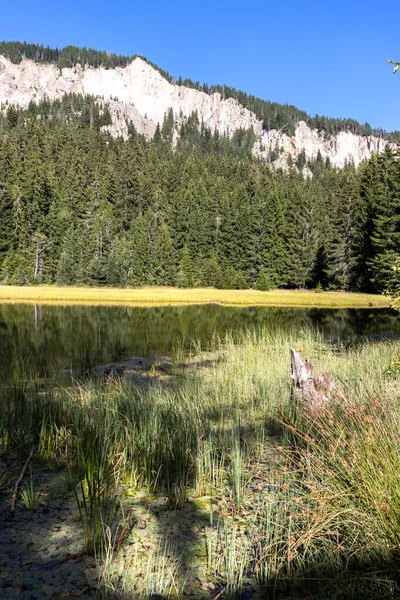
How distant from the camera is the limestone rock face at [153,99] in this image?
150625mm

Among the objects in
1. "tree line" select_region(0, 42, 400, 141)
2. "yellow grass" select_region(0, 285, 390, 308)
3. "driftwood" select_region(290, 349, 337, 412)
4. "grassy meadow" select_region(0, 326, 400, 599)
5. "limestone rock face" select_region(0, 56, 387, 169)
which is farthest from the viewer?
"tree line" select_region(0, 42, 400, 141)

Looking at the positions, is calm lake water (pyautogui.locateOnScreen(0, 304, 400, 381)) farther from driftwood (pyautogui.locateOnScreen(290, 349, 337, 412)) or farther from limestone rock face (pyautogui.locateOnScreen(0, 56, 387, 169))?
limestone rock face (pyautogui.locateOnScreen(0, 56, 387, 169))

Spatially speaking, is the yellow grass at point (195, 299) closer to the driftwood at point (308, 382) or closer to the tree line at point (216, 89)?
the driftwood at point (308, 382)

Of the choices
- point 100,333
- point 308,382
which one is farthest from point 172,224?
point 308,382

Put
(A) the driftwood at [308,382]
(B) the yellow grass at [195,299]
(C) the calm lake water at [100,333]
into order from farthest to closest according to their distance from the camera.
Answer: (B) the yellow grass at [195,299] < (C) the calm lake water at [100,333] < (A) the driftwood at [308,382]

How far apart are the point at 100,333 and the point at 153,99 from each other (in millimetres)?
166407

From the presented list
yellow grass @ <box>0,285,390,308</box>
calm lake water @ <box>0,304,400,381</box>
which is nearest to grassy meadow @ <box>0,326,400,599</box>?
calm lake water @ <box>0,304,400,381</box>

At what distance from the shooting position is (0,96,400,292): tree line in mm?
47969

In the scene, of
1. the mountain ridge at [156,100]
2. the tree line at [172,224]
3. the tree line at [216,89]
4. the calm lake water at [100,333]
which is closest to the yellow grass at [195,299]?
the tree line at [172,224]

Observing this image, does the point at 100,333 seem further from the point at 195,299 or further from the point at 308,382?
the point at 195,299

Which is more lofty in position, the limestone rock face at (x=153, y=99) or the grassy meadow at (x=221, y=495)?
the limestone rock face at (x=153, y=99)

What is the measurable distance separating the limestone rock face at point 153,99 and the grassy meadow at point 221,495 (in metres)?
152

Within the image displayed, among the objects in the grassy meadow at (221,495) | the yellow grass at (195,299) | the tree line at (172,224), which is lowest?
the yellow grass at (195,299)

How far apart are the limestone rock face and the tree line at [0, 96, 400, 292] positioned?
76898 mm
